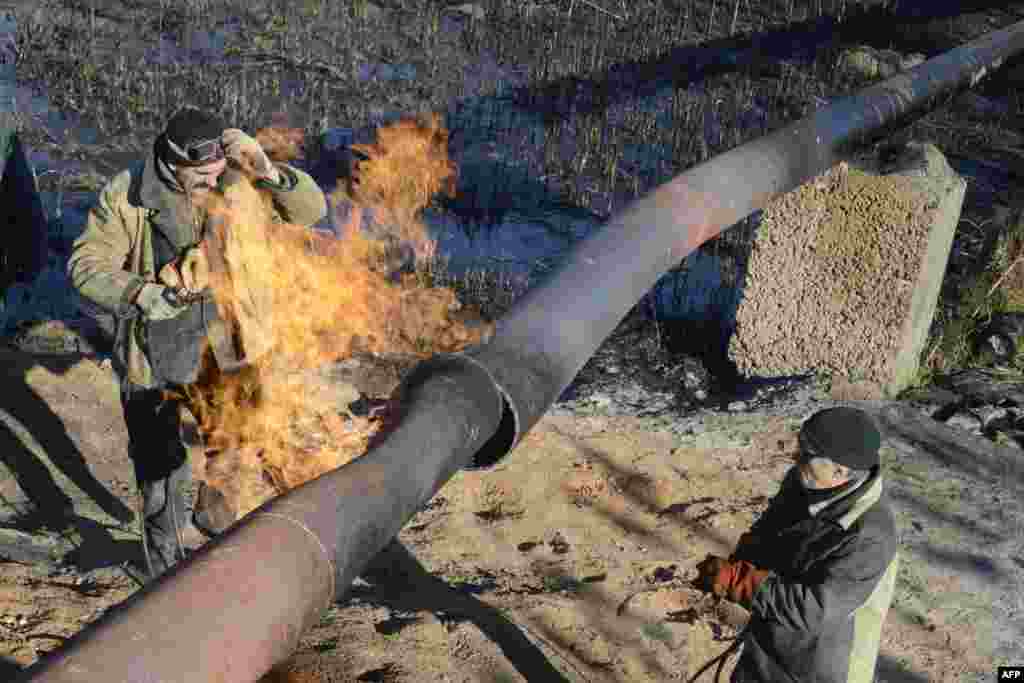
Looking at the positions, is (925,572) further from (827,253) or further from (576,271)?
(576,271)

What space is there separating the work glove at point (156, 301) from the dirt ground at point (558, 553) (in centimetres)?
120

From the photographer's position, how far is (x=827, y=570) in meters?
3.17

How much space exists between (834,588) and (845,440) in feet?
1.38

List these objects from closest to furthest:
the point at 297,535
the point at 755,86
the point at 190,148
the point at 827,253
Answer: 1. the point at 297,535
2. the point at 190,148
3. the point at 827,253
4. the point at 755,86

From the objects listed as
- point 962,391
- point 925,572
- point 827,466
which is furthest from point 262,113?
point 827,466

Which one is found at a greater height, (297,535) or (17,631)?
(297,535)

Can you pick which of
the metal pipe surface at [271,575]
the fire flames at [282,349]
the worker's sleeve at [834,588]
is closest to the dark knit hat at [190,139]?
the fire flames at [282,349]

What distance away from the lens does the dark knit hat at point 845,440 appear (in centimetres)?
315

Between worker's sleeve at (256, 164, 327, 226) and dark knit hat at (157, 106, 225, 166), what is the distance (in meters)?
0.38

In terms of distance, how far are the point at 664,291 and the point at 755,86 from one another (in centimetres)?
538

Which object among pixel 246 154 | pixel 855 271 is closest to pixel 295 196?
pixel 246 154

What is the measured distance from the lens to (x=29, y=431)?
18.5ft

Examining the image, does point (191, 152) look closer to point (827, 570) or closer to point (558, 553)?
point (558, 553)

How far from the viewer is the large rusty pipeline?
1.82 metres
